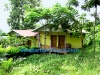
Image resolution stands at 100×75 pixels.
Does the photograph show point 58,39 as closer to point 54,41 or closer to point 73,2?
point 54,41

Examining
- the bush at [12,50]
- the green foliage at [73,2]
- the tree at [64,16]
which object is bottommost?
the bush at [12,50]

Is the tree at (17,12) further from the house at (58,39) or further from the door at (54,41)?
the door at (54,41)

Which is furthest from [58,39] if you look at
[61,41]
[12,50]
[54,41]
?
[12,50]

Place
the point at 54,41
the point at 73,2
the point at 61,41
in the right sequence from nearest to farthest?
1. the point at 73,2
2. the point at 61,41
3. the point at 54,41

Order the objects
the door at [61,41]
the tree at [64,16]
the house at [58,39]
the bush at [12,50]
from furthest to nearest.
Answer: the door at [61,41] < the house at [58,39] < the tree at [64,16] < the bush at [12,50]

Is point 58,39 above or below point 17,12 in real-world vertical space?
below

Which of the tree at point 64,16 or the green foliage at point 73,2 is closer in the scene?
the tree at point 64,16

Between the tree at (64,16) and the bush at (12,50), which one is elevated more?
the tree at (64,16)

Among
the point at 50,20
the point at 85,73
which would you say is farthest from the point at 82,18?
the point at 85,73

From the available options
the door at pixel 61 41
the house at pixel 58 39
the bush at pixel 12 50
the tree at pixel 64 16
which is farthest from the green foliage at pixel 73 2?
the bush at pixel 12 50

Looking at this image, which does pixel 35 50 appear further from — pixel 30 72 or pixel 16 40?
pixel 30 72

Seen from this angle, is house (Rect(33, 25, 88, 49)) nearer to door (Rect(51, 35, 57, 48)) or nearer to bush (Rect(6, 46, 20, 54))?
door (Rect(51, 35, 57, 48))

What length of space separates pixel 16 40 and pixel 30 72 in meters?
9.64

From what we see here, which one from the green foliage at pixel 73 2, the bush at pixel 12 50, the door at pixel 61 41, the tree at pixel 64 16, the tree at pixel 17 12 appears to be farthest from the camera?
the tree at pixel 17 12
